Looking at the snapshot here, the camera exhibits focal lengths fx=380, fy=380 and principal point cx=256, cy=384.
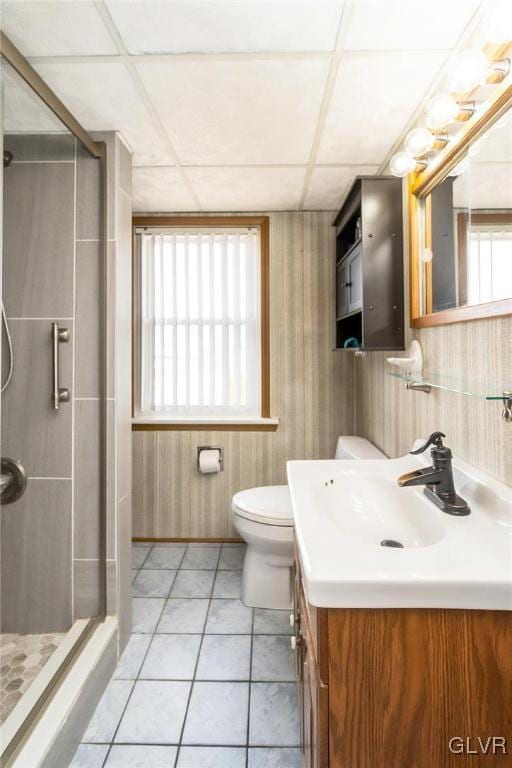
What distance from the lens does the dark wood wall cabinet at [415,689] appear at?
67 cm

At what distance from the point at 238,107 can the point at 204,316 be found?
50.4 inches

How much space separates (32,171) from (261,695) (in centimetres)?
218

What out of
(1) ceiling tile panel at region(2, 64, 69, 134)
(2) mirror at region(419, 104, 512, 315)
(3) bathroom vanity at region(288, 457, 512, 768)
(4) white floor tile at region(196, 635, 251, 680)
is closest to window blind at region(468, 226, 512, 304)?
(2) mirror at region(419, 104, 512, 315)

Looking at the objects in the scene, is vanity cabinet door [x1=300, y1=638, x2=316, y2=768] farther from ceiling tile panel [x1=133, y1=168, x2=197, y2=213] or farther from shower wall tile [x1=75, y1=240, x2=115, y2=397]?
ceiling tile panel [x1=133, y1=168, x2=197, y2=213]

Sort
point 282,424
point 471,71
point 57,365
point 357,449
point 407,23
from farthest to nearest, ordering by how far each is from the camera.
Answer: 1. point 282,424
2. point 357,449
3. point 57,365
4. point 407,23
5. point 471,71

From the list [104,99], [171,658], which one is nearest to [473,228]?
[104,99]

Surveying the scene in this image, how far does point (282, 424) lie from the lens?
2.53 meters

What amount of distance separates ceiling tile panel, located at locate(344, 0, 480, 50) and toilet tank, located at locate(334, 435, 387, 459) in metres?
1.63

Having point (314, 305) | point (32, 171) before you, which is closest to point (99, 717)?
point (32, 171)

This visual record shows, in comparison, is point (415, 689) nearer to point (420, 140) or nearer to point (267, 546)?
point (267, 546)

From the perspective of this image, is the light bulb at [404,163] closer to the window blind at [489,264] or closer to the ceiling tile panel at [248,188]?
the window blind at [489,264]

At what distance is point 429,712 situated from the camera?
67 cm

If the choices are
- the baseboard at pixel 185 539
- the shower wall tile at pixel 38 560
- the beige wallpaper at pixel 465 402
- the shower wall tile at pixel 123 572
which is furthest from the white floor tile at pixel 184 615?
the beige wallpaper at pixel 465 402

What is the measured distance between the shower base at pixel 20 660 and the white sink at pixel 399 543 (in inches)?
46.5
